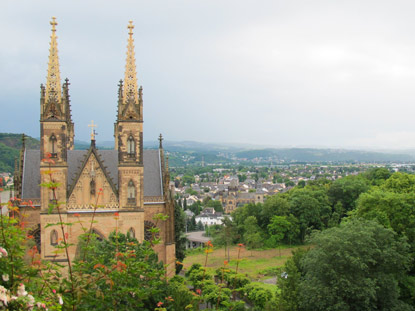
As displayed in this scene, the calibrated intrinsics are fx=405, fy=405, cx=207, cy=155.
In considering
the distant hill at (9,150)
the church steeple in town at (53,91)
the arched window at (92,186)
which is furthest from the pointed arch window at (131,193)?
the distant hill at (9,150)

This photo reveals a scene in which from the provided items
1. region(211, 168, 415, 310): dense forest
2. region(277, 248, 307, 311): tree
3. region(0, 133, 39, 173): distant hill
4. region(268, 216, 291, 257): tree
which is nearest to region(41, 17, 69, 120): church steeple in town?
region(211, 168, 415, 310): dense forest

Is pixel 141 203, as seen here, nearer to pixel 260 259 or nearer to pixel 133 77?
pixel 133 77

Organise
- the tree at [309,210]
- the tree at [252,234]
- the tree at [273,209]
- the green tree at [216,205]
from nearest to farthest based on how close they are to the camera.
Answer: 1. the tree at [252,234]
2. the tree at [309,210]
3. the tree at [273,209]
4. the green tree at [216,205]

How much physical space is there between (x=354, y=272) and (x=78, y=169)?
2042cm

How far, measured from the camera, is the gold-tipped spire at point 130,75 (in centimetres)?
3050

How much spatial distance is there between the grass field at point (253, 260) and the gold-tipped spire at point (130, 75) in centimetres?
2273

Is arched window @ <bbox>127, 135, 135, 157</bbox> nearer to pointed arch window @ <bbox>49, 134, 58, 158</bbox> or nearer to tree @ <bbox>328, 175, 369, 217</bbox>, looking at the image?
pointed arch window @ <bbox>49, 134, 58, 158</bbox>

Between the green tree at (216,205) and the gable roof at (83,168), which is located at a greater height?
the gable roof at (83,168)

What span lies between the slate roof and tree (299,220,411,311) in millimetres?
13640

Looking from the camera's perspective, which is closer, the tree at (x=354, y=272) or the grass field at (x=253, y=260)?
the tree at (x=354, y=272)

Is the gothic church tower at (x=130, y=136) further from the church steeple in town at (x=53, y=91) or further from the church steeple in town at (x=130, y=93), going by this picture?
the church steeple in town at (x=53, y=91)

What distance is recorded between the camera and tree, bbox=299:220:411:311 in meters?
24.1

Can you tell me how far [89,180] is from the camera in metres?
30.2

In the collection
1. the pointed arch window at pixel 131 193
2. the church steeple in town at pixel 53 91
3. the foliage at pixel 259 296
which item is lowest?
the foliage at pixel 259 296
